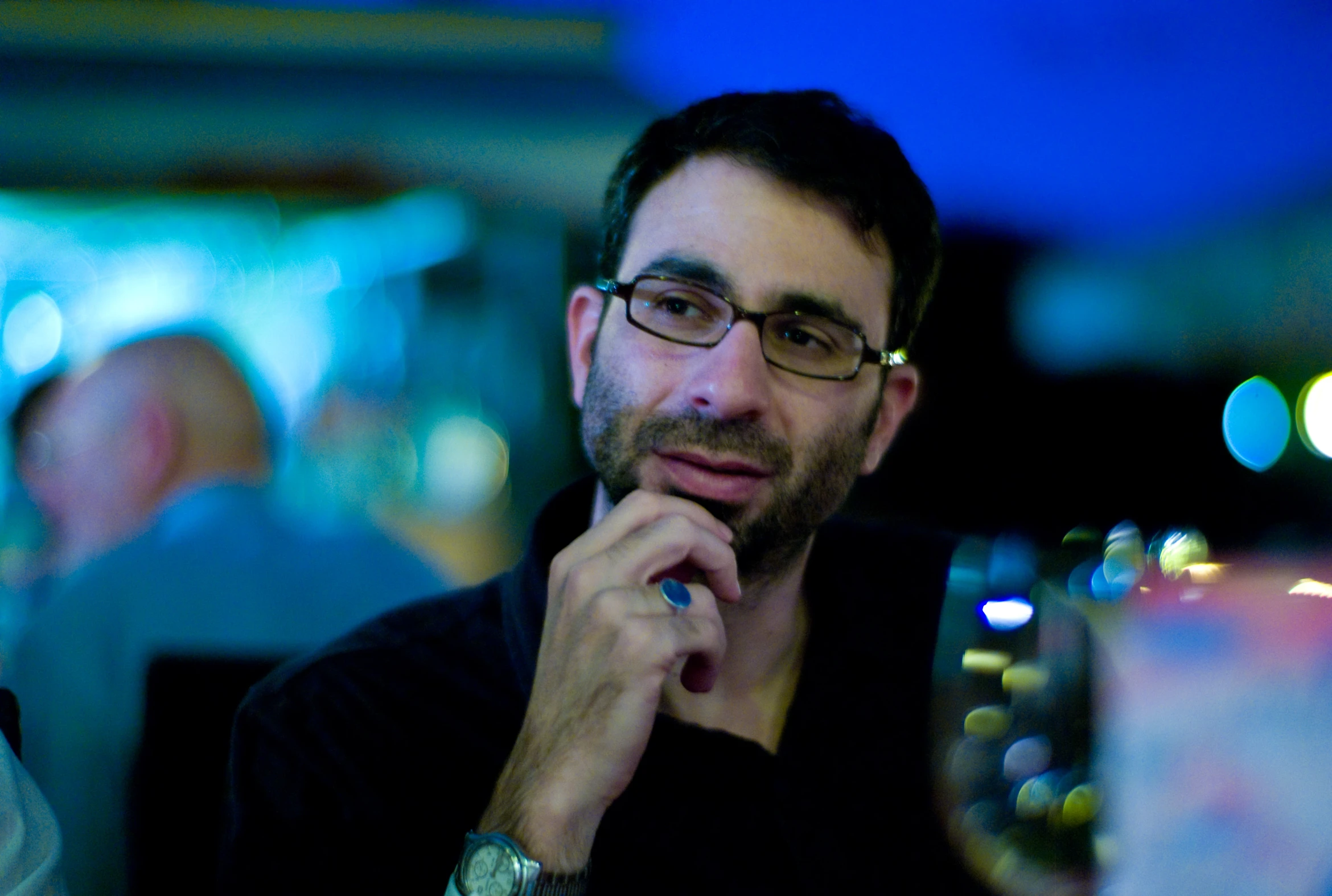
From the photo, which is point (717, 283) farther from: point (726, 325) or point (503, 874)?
point (503, 874)

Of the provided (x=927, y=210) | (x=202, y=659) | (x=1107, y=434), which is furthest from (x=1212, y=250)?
(x=202, y=659)

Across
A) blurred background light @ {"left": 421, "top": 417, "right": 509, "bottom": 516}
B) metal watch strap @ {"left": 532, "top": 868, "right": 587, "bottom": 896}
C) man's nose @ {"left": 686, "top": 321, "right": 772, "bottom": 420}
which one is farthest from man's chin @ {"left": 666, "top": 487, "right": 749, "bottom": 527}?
blurred background light @ {"left": 421, "top": 417, "right": 509, "bottom": 516}

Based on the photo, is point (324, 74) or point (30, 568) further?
point (324, 74)

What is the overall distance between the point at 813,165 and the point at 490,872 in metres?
0.97

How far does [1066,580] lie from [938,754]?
26 cm

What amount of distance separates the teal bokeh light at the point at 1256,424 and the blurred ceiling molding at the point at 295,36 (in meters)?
4.91

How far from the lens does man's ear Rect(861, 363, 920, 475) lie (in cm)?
146

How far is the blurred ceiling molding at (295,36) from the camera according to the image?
2939mm

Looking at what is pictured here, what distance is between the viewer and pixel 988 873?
0.99 metres

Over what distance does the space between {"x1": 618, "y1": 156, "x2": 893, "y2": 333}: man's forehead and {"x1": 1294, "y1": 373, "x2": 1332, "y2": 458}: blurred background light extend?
594 cm

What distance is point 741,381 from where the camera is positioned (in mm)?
1142

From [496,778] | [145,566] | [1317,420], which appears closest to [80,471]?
[145,566]

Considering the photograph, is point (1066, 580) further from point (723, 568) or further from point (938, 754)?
point (723, 568)

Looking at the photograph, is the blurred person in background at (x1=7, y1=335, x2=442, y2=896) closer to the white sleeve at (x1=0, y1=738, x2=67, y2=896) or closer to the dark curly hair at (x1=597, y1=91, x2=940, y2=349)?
the white sleeve at (x1=0, y1=738, x2=67, y2=896)
